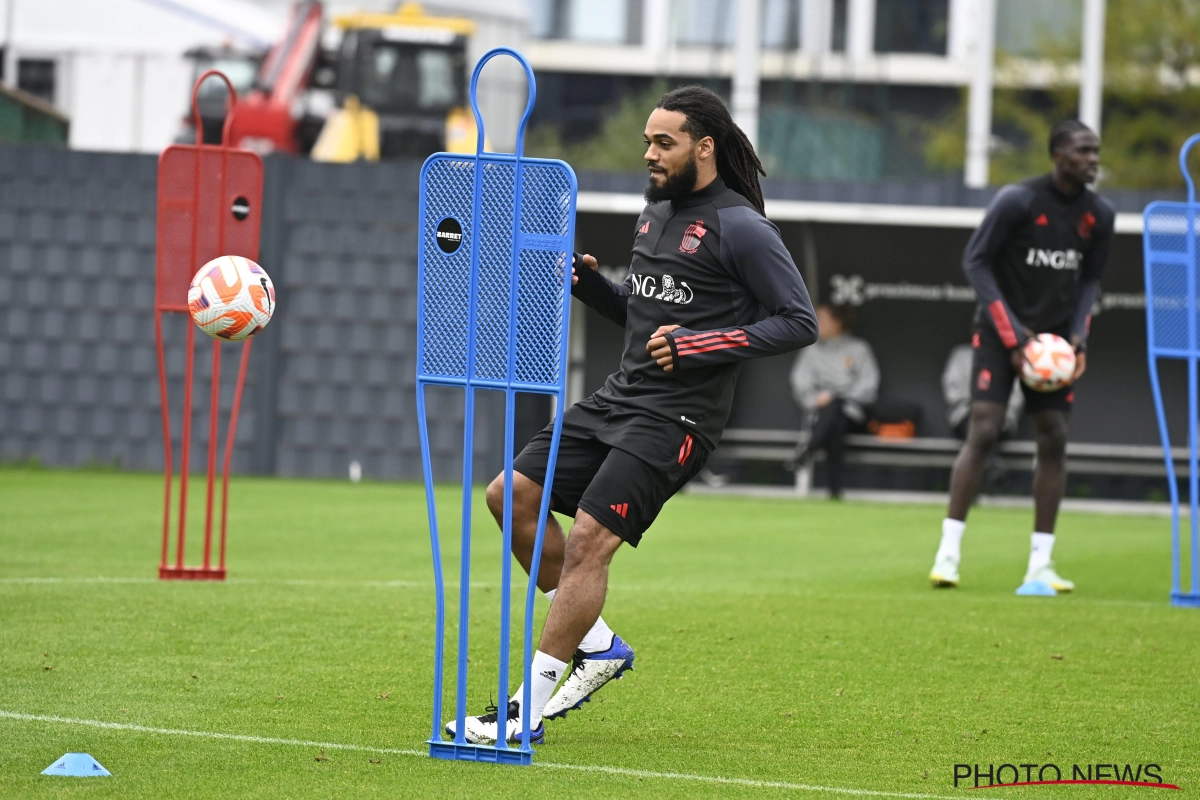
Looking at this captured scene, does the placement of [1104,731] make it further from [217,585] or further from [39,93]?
[39,93]

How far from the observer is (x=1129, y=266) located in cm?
1759

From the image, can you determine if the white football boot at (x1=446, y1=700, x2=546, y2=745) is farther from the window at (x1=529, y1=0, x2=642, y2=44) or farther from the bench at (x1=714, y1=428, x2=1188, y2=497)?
the window at (x1=529, y1=0, x2=642, y2=44)

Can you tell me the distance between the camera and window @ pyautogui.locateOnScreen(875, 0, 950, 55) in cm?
3825

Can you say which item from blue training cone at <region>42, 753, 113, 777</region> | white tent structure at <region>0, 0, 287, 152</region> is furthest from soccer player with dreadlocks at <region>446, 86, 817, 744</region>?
white tent structure at <region>0, 0, 287, 152</region>

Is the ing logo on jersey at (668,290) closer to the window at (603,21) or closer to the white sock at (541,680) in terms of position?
the white sock at (541,680)

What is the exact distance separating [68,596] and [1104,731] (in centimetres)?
484

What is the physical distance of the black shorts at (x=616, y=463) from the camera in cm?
504

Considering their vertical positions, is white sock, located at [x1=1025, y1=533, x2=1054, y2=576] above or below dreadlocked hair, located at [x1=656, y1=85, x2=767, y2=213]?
below

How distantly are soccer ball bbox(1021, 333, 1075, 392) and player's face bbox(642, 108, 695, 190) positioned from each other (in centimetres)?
400

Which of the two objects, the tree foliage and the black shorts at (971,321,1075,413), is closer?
the black shorts at (971,321,1075,413)

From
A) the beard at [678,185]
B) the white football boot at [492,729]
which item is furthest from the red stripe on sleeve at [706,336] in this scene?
the white football boot at [492,729]

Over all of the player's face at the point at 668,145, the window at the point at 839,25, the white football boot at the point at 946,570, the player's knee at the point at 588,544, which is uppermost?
the window at the point at 839,25

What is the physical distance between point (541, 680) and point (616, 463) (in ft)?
2.28

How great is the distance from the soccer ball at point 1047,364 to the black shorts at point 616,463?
392cm
